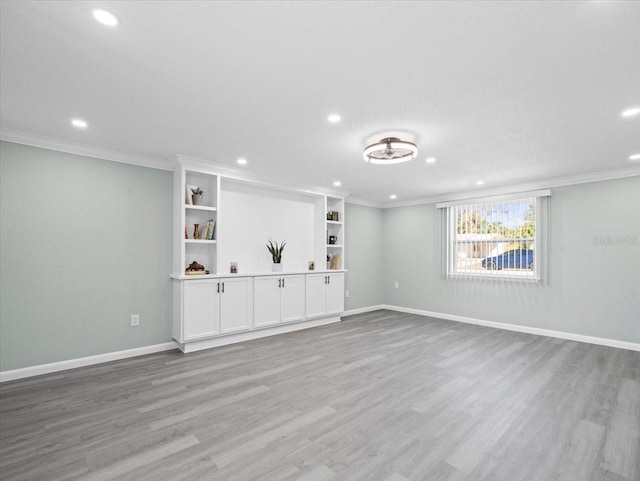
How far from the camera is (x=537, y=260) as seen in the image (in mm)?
5020

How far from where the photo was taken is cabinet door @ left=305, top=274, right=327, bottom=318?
5392mm

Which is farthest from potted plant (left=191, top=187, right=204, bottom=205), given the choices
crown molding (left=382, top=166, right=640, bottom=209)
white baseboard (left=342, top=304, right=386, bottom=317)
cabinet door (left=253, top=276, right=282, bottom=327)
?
crown molding (left=382, top=166, right=640, bottom=209)

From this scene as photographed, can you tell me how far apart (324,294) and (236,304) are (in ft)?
5.75

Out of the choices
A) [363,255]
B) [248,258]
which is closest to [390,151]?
[248,258]

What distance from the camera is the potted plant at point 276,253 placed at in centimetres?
514

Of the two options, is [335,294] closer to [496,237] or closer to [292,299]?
[292,299]

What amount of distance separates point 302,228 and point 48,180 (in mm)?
3565

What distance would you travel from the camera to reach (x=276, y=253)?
5.23 m

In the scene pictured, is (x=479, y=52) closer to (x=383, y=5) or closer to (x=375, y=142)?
(x=383, y=5)

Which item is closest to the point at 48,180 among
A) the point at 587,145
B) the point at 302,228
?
the point at 302,228

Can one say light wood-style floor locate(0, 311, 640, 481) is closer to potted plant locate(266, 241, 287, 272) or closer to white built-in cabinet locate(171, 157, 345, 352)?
white built-in cabinet locate(171, 157, 345, 352)

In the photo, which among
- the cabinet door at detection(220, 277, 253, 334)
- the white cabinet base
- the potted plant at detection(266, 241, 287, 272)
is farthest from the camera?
the potted plant at detection(266, 241, 287, 272)

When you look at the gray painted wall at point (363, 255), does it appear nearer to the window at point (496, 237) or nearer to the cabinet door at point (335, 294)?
the cabinet door at point (335, 294)

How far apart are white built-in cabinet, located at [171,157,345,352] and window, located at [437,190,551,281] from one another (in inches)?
87.0
